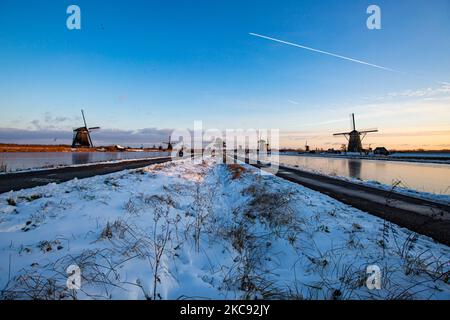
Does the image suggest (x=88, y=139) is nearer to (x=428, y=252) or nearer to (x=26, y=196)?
(x=26, y=196)

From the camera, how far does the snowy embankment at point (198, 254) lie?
9.80 feet

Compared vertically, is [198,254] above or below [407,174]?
above

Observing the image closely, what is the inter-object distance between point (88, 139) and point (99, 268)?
95049mm

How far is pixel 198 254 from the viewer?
4.23 meters

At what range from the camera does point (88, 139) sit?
8350 cm

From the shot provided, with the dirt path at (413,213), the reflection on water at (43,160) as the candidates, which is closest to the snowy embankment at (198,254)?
the dirt path at (413,213)

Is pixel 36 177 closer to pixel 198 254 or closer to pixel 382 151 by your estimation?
pixel 198 254

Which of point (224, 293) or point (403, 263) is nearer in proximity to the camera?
point (224, 293)

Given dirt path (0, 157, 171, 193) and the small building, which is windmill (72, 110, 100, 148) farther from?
the small building

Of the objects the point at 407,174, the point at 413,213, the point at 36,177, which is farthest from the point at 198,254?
the point at 407,174

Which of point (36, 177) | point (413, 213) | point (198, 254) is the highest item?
point (36, 177)

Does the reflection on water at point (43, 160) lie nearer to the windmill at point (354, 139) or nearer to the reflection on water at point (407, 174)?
the reflection on water at point (407, 174)
